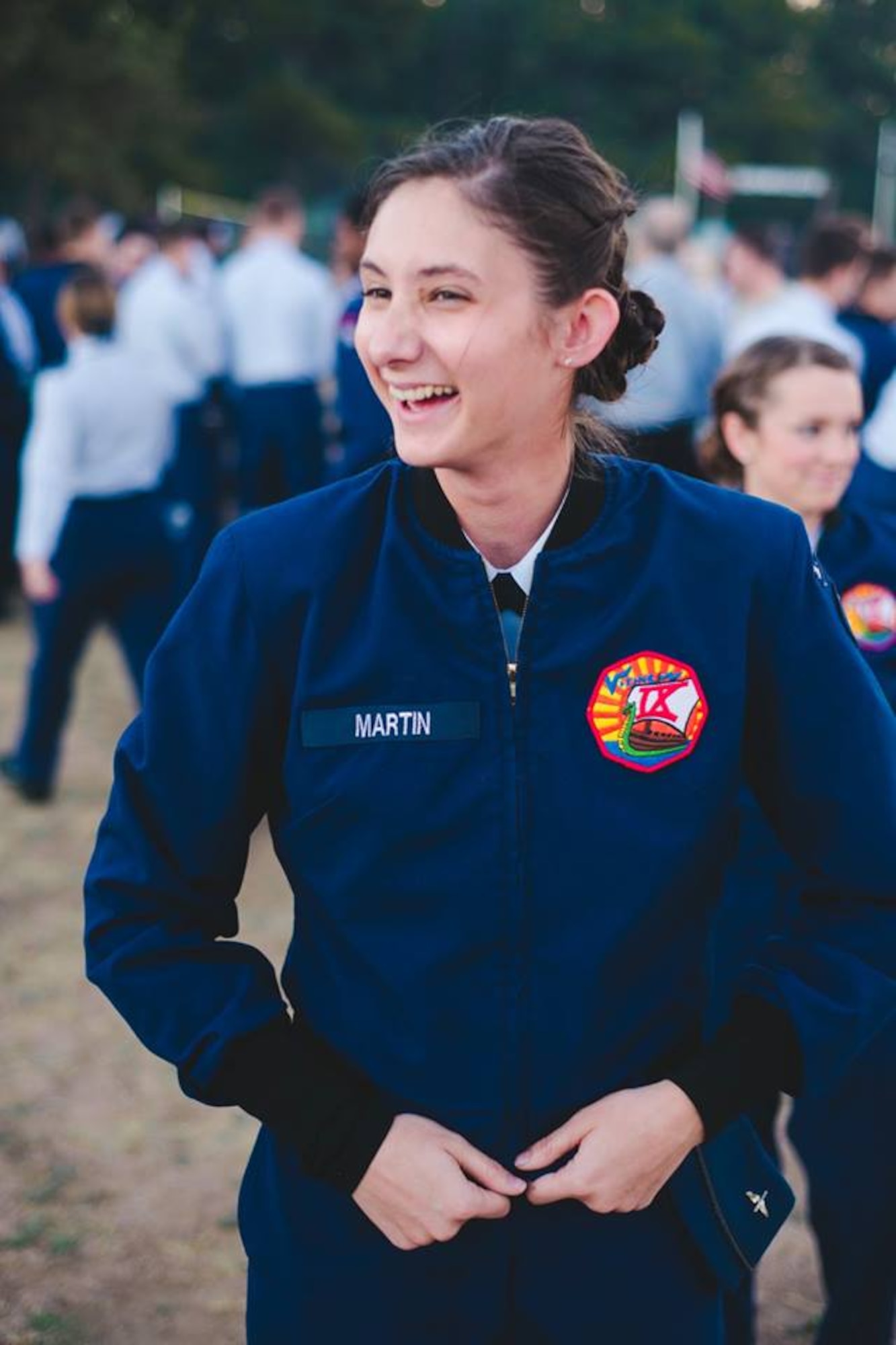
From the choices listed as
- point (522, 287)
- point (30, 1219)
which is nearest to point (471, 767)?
point (522, 287)

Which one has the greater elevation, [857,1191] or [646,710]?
[646,710]

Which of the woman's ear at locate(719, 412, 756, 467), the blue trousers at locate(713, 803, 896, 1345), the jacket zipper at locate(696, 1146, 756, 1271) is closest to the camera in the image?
→ the jacket zipper at locate(696, 1146, 756, 1271)

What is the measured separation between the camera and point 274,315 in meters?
8.65

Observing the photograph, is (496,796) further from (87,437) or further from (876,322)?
(876,322)

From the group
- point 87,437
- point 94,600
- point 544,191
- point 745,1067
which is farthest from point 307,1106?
point 94,600

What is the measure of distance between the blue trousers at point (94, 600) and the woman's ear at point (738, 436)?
11.3 ft

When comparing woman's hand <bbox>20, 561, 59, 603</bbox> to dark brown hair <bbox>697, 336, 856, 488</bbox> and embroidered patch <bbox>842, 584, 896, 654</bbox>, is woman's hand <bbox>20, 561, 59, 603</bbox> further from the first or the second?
embroidered patch <bbox>842, 584, 896, 654</bbox>

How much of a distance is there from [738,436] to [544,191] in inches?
56.9

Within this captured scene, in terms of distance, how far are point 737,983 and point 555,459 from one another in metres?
0.59

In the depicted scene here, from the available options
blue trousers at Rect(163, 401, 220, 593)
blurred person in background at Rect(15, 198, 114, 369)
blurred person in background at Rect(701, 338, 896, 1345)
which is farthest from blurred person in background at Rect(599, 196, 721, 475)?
blurred person in background at Rect(15, 198, 114, 369)

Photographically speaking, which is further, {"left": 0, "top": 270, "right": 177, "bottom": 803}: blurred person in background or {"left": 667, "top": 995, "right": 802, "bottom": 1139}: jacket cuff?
{"left": 0, "top": 270, "right": 177, "bottom": 803}: blurred person in background

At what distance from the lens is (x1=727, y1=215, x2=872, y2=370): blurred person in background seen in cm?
629

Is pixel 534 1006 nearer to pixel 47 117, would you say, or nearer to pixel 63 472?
pixel 63 472

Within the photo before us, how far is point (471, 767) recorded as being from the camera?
1581 mm
